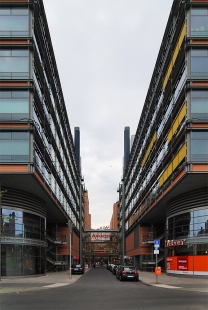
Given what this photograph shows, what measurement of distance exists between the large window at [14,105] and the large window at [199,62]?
13.5 m

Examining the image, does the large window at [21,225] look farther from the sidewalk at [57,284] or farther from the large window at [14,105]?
the large window at [14,105]

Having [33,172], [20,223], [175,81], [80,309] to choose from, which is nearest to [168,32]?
[175,81]

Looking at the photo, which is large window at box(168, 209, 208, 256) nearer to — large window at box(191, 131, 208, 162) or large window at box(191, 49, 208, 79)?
large window at box(191, 131, 208, 162)

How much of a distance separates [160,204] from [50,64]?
19192mm

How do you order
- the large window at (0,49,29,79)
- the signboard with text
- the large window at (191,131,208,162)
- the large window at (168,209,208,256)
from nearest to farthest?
the large window at (191,131,208,162)
the large window at (0,49,29,79)
the large window at (168,209,208,256)
the signboard with text

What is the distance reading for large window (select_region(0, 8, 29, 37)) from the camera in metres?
31.9

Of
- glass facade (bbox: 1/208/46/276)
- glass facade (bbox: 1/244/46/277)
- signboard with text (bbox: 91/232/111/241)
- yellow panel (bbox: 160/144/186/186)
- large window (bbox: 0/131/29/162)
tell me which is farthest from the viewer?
signboard with text (bbox: 91/232/111/241)

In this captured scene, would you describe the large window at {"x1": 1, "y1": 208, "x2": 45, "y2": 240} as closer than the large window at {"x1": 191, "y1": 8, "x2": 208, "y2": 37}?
No

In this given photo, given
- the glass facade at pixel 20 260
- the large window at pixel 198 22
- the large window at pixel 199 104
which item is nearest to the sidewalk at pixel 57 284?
the glass facade at pixel 20 260

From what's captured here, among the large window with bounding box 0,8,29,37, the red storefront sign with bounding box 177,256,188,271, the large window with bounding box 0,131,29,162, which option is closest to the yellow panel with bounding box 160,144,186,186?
the red storefront sign with bounding box 177,256,188,271

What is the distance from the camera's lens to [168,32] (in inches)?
1492

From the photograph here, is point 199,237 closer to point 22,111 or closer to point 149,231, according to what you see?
point 22,111

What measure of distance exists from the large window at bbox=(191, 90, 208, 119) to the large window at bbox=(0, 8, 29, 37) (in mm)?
14536

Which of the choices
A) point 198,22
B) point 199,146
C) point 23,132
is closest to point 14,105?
point 23,132
